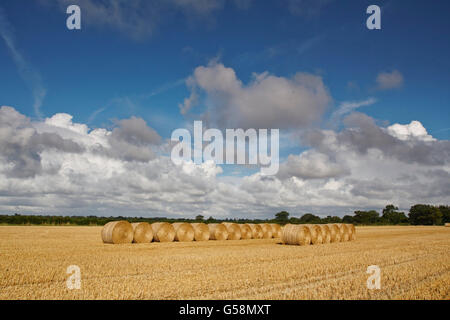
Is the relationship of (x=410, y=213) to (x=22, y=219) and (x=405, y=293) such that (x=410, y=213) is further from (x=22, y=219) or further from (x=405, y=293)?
(x=405, y=293)

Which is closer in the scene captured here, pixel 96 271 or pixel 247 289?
pixel 247 289

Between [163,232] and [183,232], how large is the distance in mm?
1496

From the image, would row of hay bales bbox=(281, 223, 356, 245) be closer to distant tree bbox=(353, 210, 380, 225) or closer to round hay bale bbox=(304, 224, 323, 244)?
round hay bale bbox=(304, 224, 323, 244)

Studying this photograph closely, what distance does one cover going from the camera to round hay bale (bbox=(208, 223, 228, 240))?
25.2 metres

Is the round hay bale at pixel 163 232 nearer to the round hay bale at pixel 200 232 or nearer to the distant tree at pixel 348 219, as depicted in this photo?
the round hay bale at pixel 200 232

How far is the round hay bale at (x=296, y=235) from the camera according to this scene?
2122 cm

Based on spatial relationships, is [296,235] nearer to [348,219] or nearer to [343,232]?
[343,232]

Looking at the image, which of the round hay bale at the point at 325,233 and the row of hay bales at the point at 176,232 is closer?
the row of hay bales at the point at 176,232

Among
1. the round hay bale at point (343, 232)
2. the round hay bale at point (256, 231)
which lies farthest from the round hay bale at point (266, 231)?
the round hay bale at point (343, 232)

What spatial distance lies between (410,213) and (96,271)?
107m

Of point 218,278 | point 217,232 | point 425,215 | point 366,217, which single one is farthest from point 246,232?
point 425,215

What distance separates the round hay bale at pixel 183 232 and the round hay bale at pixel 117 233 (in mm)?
3197
